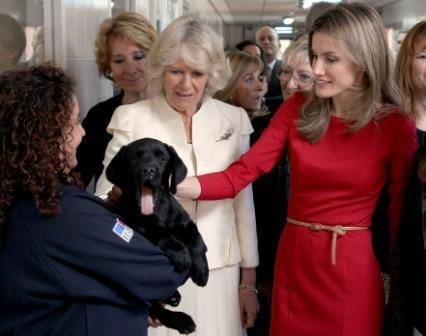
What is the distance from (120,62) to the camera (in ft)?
7.52

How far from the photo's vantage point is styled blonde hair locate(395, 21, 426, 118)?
7.88 feet

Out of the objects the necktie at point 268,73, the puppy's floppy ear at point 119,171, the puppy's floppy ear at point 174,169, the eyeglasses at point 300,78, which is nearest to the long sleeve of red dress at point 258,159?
the puppy's floppy ear at point 174,169

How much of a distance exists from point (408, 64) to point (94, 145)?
1.39 metres

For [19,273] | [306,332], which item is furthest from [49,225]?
[306,332]

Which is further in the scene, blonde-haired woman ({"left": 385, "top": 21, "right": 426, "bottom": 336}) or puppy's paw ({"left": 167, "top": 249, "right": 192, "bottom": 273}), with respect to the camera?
blonde-haired woman ({"left": 385, "top": 21, "right": 426, "bottom": 336})

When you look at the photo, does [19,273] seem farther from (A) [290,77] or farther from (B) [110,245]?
(A) [290,77]

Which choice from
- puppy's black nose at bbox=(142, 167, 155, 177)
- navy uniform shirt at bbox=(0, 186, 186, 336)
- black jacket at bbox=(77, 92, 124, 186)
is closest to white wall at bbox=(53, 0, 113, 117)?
black jacket at bbox=(77, 92, 124, 186)

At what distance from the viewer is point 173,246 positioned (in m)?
1.37

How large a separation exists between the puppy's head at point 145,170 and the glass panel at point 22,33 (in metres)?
0.53

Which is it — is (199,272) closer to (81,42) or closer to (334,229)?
(334,229)

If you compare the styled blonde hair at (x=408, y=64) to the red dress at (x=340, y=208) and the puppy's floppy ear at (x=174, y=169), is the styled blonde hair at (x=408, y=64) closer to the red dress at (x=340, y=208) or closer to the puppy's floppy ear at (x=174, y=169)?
the red dress at (x=340, y=208)

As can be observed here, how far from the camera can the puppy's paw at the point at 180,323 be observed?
1479 mm

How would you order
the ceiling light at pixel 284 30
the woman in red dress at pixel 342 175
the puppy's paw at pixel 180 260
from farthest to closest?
the ceiling light at pixel 284 30 < the woman in red dress at pixel 342 175 < the puppy's paw at pixel 180 260

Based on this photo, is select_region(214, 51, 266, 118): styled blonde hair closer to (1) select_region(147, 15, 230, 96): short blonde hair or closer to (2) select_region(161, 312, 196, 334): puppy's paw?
(1) select_region(147, 15, 230, 96): short blonde hair
